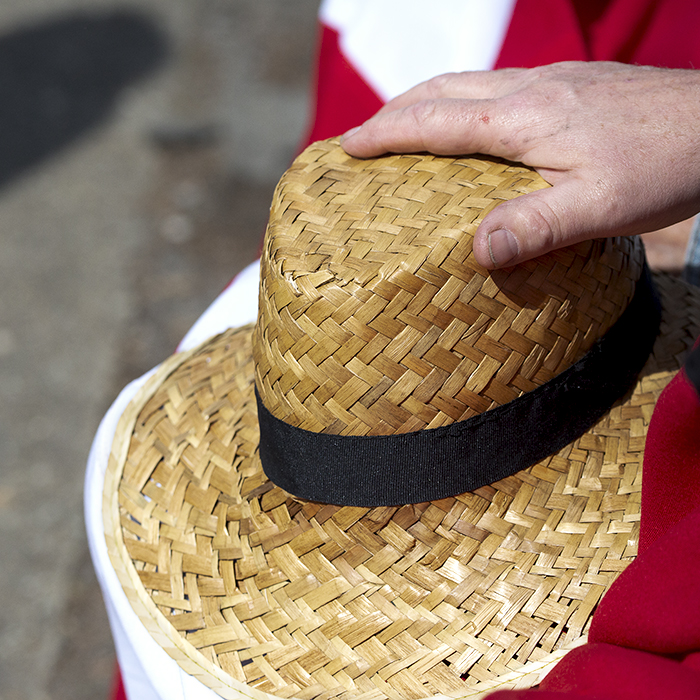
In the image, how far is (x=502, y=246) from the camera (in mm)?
750

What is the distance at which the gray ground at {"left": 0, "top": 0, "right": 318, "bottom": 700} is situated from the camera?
6.94 feet

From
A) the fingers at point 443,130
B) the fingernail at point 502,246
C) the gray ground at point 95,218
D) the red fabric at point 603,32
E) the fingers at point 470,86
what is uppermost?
the red fabric at point 603,32

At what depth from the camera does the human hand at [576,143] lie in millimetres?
774

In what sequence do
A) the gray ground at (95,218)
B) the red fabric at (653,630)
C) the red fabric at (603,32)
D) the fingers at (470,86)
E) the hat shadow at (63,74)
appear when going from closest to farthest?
1. the red fabric at (653,630)
2. the fingers at (470,86)
3. the red fabric at (603,32)
4. the gray ground at (95,218)
5. the hat shadow at (63,74)

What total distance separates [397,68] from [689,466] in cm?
124

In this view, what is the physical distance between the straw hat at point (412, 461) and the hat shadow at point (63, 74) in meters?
3.15

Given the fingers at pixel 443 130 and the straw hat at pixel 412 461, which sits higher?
the fingers at pixel 443 130

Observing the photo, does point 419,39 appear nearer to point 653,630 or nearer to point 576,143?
point 576,143

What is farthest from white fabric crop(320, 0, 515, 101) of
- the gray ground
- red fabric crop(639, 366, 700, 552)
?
the gray ground

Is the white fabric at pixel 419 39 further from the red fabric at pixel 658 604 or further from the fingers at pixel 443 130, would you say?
the red fabric at pixel 658 604

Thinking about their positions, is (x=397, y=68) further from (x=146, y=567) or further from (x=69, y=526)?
(x=69, y=526)

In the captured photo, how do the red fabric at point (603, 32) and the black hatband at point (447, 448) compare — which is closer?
the black hatband at point (447, 448)

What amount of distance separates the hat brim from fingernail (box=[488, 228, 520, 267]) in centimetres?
30

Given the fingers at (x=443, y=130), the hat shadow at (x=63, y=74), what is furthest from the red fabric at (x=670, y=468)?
the hat shadow at (x=63, y=74)
